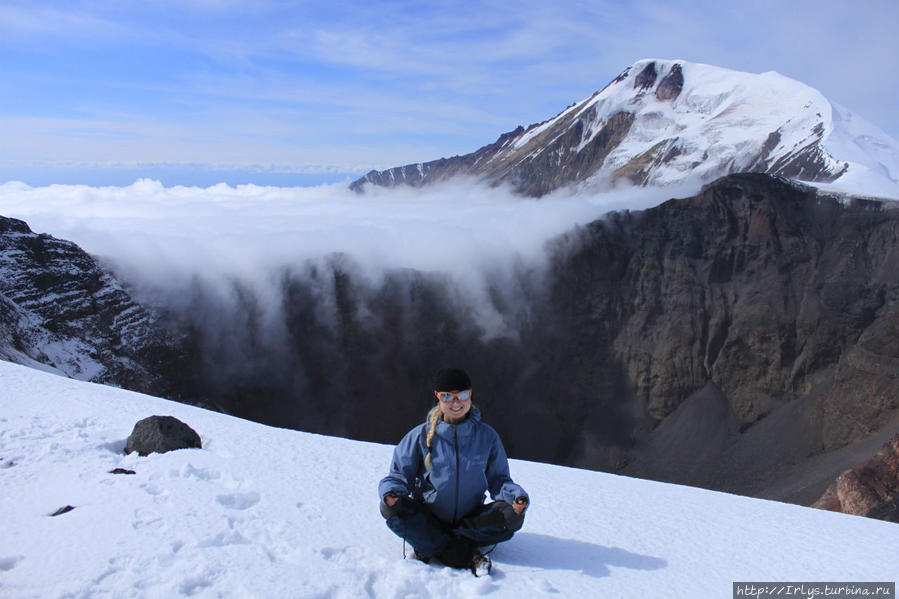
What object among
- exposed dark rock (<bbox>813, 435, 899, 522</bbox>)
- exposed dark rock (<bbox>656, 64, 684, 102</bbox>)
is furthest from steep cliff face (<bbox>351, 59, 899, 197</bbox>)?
exposed dark rock (<bbox>813, 435, 899, 522</bbox>)

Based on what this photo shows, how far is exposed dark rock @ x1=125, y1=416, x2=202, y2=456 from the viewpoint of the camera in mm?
7676

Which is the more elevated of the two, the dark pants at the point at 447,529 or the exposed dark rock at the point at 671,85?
the exposed dark rock at the point at 671,85

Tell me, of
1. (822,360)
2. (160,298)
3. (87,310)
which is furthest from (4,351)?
(822,360)

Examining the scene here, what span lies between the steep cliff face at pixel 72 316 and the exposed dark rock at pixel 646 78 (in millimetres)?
120247

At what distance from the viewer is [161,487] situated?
6309 millimetres

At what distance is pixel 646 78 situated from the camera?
143 m

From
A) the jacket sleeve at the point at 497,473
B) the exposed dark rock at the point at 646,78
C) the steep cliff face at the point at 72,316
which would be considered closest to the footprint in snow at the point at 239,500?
the jacket sleeve at the point at 497,473

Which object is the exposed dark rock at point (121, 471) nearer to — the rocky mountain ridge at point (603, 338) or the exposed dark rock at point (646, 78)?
the rocky mountain ridge at point (603, 338)

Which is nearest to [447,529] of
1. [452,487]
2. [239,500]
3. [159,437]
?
[452,487]

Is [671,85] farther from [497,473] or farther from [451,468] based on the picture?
[451,468]

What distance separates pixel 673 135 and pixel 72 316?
104m

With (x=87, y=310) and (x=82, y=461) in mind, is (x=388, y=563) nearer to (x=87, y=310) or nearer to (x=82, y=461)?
(x=82, y=461)

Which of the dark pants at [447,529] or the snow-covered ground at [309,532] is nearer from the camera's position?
the snow-covered ground at [309,532]

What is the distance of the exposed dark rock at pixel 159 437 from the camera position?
25.2ft
